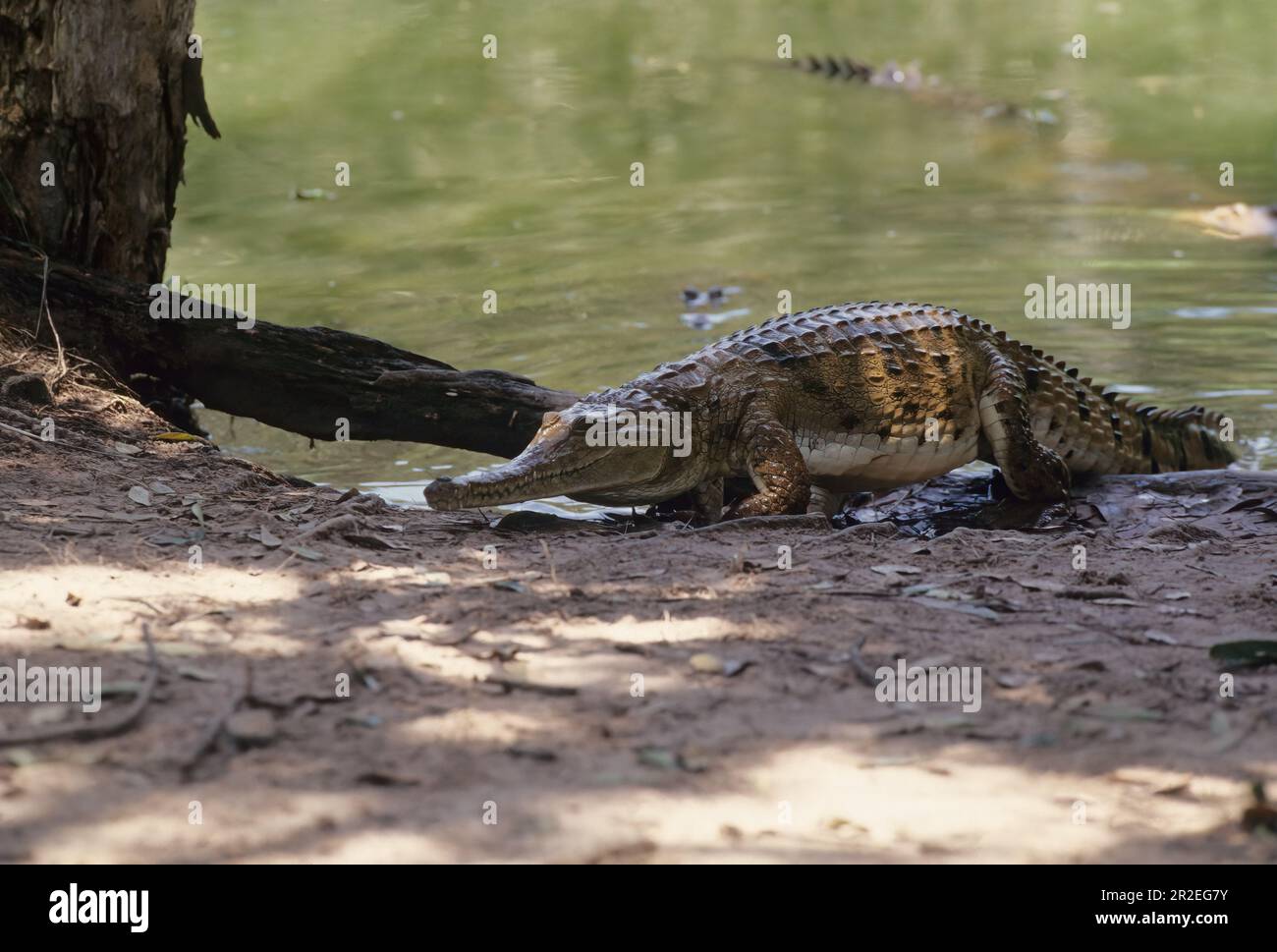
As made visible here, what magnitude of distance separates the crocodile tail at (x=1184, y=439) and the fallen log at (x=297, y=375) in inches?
122

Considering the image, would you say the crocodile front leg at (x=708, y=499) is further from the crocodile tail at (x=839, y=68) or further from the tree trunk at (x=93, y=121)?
the crocodile tail at (x=839, y=68)

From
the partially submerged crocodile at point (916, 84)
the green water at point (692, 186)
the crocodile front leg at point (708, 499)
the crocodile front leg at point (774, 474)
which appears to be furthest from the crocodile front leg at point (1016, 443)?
the partially submerged crocodile at point (916, 84)

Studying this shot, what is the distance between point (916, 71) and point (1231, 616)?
1749 centimetres

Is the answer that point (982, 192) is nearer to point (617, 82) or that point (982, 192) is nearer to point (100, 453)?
point (617, 82)

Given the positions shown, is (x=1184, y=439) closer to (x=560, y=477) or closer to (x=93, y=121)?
(x=560, y=477)

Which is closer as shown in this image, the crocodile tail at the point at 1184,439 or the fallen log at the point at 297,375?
the fallen log at the point at 297,375

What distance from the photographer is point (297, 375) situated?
21.6 feet

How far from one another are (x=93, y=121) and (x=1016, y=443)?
Result: 4.56 m

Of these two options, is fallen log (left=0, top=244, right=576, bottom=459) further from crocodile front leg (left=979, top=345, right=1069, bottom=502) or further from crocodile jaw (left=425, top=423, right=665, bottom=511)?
crocodile front leg (left=979, top=345, right=1069, bottom=502)

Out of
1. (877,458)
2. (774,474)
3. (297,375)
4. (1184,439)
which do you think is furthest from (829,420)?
(297,375)

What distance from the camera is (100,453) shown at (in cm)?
573

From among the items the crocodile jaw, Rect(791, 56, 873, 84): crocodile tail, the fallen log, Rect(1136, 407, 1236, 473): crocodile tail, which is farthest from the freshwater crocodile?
Rect(791, 56, 873, 84): crocodile tail

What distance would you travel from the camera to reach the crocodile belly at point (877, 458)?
616 cm
